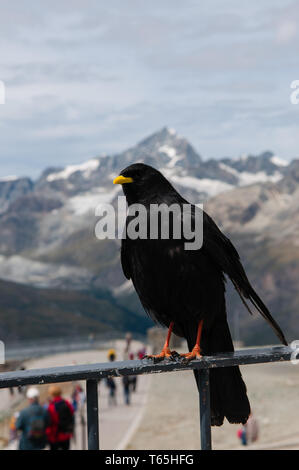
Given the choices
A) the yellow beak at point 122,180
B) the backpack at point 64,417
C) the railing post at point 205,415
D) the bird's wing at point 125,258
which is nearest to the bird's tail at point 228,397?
the railing post at point 205,415

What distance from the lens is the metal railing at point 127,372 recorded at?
119 inches

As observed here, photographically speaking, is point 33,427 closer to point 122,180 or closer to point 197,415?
point 122,180

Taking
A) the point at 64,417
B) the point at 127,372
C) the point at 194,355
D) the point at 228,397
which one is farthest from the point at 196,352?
the point at 64,417

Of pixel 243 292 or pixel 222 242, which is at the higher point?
pixel 222 242

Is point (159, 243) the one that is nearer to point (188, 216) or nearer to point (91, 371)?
point (188, 216)

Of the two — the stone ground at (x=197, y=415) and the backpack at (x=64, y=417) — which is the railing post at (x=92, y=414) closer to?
the backpack at (x=64, y=417)

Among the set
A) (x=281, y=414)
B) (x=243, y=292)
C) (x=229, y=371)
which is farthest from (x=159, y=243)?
(x=281, y=414)

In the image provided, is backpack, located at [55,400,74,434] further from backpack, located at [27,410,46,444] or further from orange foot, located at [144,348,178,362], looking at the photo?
orange foot, located at [144,348,178,362]

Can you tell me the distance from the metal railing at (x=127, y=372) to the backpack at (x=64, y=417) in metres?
8.03

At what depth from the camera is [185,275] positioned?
15.2 ft

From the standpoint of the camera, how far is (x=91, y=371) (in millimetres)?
3143

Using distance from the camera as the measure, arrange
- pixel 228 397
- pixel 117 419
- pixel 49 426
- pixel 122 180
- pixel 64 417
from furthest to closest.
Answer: pixel 117 419, pixel 64 417, pixel 49 426, pixel 122 180, pixel 228 397

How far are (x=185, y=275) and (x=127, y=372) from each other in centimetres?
141
